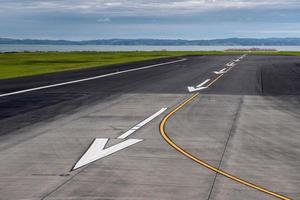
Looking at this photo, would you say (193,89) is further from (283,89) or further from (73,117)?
(73,117)

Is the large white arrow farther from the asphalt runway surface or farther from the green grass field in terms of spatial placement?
the green grass field

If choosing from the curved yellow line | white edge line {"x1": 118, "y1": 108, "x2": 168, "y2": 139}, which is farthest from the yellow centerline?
white edge line {"x1": 118, "y1": 108, "x2": 168, "y2": 139}

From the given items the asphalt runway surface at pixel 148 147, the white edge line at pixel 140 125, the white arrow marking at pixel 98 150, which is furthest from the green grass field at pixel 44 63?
the white arrow marking at pixel 98 150

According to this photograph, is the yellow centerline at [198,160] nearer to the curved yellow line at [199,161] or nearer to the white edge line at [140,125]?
the curved yellow line at [199,161]

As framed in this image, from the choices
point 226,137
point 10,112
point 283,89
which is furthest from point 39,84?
point 226,137

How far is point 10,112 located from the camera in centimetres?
1530

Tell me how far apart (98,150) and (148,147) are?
1.10 meters

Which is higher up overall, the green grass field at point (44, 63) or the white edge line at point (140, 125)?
the white edge line at point (140, 125)

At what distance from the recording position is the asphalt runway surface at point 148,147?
24.2 feet

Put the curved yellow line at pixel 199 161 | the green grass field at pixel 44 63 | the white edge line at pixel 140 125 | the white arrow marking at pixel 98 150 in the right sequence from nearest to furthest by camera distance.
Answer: the curved yellow line at pixel 199 161
the white arrow marking at pixel 98 150
the white edge line at pixel 140 125
the green grass field at pixel 44 63

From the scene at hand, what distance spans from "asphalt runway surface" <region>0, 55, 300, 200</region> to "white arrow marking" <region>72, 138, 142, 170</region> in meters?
0.02

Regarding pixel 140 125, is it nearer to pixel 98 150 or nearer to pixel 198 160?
pixel 98 150

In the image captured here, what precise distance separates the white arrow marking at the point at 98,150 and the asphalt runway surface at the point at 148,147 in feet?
0.07

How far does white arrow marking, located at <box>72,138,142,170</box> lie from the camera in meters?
9.01
